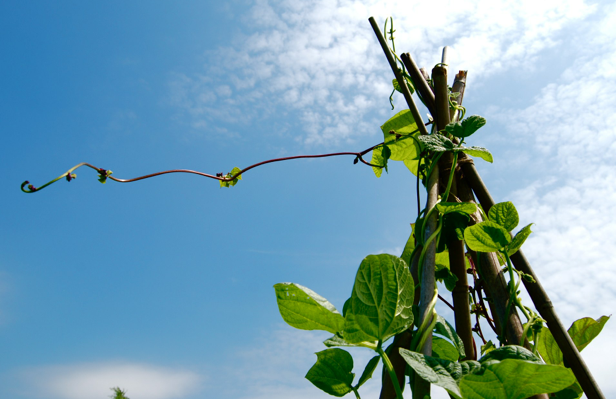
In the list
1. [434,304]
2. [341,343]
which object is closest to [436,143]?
[434,304]

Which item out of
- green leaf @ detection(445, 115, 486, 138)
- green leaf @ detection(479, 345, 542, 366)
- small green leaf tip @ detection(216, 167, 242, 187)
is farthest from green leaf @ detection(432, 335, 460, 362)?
small green leaf tip @ detection(216, 167, 242, 187)

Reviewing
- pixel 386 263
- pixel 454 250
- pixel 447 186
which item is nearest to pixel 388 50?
pixel 447 186

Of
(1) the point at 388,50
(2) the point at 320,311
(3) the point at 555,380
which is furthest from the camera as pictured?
(1) the point at 388,50

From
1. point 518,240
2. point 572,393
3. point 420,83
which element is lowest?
point 572,393

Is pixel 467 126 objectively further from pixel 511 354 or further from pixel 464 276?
pixel 511 354

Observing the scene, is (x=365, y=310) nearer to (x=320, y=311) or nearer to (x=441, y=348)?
(x=320, y=311)

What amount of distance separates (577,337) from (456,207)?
29cm

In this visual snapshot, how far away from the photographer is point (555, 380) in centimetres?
34

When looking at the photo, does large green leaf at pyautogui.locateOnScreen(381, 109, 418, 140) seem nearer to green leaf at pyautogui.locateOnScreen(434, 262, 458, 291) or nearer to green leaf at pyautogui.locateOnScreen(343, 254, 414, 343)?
green leaf at pyautogui.locateOnScreen(434, 262, 458, 291)

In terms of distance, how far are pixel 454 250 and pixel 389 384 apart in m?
0.28

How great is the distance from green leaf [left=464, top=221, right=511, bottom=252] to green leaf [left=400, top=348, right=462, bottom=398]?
0.26m

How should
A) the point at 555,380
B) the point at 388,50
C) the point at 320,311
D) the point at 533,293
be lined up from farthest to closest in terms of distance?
the point at 388,50
the point at 533,293
the point at 320,311
the point at 555,380

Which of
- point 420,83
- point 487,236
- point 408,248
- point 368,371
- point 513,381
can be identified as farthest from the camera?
point 420,83

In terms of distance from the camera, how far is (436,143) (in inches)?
26.3
